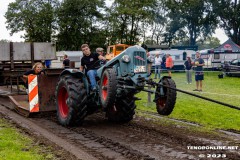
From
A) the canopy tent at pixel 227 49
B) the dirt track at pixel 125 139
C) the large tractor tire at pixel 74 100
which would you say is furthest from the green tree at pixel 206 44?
the large tractor tire at pixel 74 100

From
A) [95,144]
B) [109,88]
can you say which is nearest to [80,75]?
[109,88]

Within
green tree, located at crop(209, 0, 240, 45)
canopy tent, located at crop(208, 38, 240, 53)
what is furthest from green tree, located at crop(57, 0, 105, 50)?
canopy tent, located at crop(208, 38, 240, 53)

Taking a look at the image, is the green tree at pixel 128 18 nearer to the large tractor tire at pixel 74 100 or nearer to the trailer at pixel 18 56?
the trailer at pixel 18 56

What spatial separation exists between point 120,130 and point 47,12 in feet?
167

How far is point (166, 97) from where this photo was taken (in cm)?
781

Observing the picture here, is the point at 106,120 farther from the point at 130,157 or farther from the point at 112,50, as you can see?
the point at 112,50

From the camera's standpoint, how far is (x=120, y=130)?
8219 millimetres

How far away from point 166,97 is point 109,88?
1.28m

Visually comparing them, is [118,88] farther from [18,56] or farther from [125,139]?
[18,56]

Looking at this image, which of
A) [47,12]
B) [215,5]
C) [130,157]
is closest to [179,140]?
[130,157]

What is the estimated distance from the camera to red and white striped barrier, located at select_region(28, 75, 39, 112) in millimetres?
9883

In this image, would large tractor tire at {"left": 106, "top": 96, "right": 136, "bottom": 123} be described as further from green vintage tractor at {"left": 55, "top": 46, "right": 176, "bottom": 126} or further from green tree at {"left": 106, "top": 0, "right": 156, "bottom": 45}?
green tree at {"left": 106, "top": 0, "right": 156, "bottom": 45}

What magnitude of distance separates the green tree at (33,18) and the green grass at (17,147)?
49204 mm

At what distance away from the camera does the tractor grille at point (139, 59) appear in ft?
26.0
